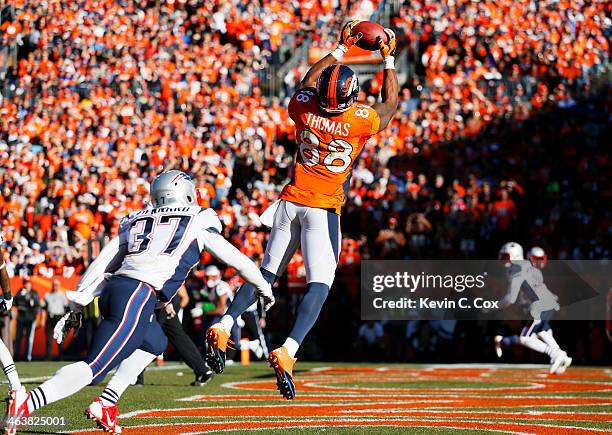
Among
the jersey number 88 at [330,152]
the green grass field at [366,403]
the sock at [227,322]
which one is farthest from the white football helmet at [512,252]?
the sock at [227,322]

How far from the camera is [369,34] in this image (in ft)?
24.7

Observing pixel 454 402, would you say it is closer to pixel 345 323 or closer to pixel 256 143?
pixel 345 323

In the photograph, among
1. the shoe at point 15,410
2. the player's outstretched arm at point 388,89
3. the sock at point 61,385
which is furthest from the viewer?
the player's outstretched arm at point 388,89

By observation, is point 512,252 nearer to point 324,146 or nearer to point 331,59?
point 331,59

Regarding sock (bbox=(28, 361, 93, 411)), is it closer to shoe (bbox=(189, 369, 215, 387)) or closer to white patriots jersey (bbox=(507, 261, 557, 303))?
shoe (bbox=(189, 369, 215, 387))

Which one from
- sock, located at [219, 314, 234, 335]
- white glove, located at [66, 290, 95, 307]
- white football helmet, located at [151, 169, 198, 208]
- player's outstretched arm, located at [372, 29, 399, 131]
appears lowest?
sock, located at [219, 314, 234, 335]

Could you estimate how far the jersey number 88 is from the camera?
725cm

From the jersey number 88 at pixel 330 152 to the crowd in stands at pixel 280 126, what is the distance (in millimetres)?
10022

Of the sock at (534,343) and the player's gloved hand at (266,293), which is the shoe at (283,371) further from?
the sock at (534,343)

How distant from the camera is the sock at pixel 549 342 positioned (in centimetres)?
1253

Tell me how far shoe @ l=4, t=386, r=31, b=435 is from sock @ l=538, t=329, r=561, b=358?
7951 mm

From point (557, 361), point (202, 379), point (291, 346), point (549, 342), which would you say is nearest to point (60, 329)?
point (291, 346)

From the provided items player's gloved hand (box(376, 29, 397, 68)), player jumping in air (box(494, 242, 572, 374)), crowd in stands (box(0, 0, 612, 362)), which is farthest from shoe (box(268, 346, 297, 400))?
crowd in stands (box(0, 0, 612, 362))

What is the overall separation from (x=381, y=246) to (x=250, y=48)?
31.1ft
